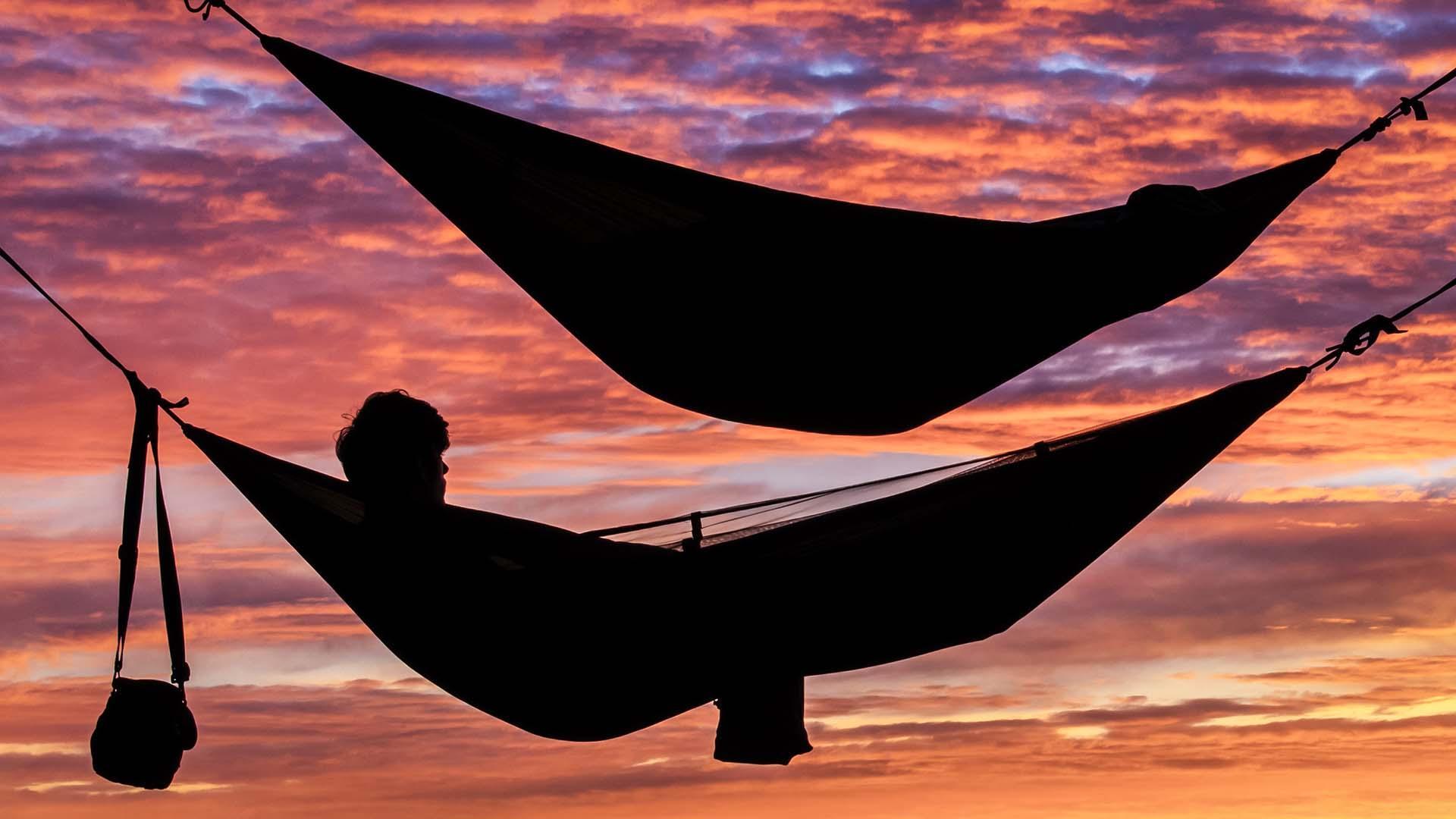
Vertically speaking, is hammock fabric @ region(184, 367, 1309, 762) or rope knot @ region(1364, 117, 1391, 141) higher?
rope knot @ region(1364, 117, 1391, 141)

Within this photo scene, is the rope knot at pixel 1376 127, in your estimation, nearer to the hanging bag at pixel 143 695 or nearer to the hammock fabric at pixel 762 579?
the hammock fabric at pixel 762 579

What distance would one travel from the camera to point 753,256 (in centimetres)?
399

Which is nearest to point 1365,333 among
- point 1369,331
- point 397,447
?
point 1369,331

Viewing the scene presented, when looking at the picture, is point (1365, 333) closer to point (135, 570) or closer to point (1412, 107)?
point (1412, 107)

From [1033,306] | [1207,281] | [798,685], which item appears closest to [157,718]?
[798,685]

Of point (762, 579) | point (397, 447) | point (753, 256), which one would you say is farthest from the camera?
point (397, 447)

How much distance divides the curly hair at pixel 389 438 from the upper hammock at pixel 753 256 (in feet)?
2.19

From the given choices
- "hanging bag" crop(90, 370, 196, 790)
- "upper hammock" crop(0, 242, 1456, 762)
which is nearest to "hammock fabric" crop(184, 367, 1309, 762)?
"upper hammock" crop(0, 242, 1456, 762)

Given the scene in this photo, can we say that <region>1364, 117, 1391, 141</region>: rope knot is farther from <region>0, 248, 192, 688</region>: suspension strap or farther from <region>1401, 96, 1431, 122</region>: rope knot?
<region>0, 248, 192, 688</region>: suspension strap

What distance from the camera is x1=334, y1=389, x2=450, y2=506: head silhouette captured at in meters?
4.46

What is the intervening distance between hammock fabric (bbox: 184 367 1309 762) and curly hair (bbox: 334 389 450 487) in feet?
0.84

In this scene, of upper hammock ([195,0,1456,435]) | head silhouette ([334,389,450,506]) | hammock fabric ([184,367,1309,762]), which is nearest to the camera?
upper hammock ([195,0,1456,435])

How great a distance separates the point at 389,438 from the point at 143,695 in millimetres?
1006

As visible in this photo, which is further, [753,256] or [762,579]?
[762,579]
